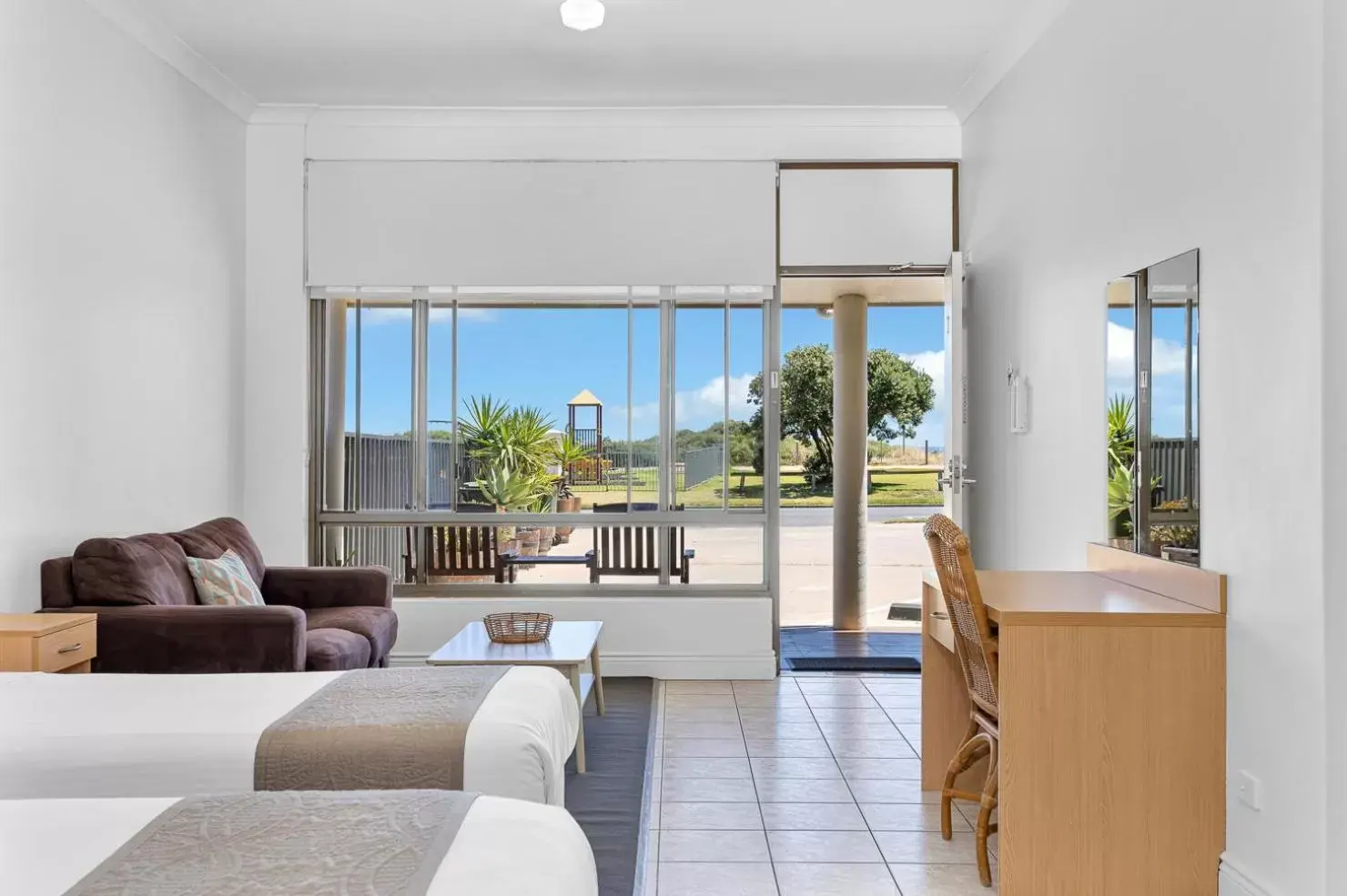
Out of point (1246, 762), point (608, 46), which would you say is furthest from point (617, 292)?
point (1246, 762)

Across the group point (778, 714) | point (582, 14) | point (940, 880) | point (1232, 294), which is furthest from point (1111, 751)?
point (582, 14)

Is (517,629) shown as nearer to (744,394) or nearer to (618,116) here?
(744,394)

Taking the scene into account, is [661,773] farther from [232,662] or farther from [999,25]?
[999,25]

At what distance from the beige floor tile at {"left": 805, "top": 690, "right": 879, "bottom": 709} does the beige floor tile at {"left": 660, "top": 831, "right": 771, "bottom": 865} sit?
1.70 meters

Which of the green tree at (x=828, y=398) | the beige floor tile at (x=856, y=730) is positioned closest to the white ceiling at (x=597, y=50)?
the beige floor tile at (x=856, y=730)

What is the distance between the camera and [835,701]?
4961 millimetres

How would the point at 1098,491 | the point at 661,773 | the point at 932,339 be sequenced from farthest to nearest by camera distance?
the point at 932,339 < the point at 661,773 < the point at 1098,491

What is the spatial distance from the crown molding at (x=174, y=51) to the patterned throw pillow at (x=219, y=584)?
A: 7.35 feet

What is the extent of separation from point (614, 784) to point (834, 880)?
103cm

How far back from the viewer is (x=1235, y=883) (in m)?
2.61

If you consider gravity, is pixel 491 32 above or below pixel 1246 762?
above

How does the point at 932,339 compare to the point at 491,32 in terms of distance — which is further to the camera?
the point at 932,339

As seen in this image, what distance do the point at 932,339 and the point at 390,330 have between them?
7.77 m

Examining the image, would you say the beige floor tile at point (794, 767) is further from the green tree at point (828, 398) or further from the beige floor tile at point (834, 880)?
the green tree at point (828, 398)
